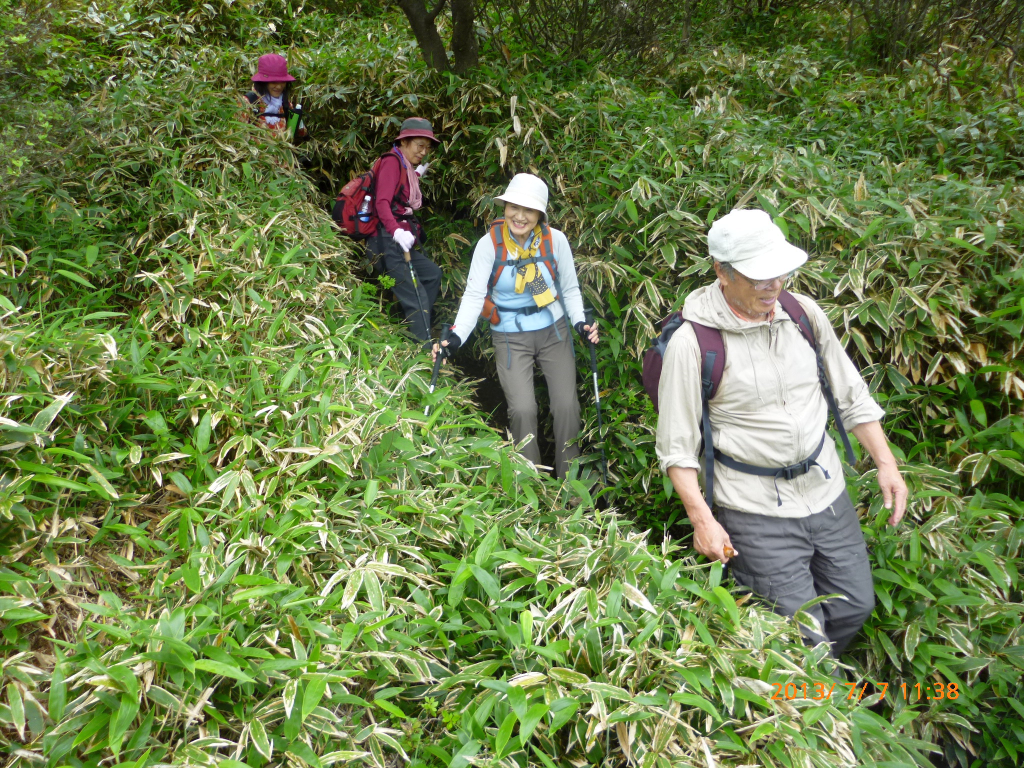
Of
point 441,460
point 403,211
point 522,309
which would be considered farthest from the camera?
point 403,211

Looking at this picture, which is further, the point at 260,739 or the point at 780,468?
the point at 780,468

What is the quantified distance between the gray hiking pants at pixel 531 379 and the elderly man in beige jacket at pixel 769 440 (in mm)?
1718

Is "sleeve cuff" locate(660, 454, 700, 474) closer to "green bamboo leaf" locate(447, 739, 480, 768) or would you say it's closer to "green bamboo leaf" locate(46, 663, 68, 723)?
"green bamboo leaf" locate(447, 739, 480, 768)

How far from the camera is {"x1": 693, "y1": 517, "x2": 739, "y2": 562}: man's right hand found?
2.77 m

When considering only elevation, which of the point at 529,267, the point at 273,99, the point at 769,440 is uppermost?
the point at 273,99

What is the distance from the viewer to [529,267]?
444 centimetres

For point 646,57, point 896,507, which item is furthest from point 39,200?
point 646,57

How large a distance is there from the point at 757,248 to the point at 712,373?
1.71 feet

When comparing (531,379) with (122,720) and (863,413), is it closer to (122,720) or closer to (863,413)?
(863,413)

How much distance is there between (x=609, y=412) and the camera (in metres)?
4.76

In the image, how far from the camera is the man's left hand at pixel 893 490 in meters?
2.95

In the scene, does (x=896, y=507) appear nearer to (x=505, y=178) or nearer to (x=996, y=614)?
(x=996, y=614)

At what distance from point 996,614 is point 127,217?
18.3 ft

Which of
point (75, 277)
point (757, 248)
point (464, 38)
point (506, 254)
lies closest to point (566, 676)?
point (757, 248)
